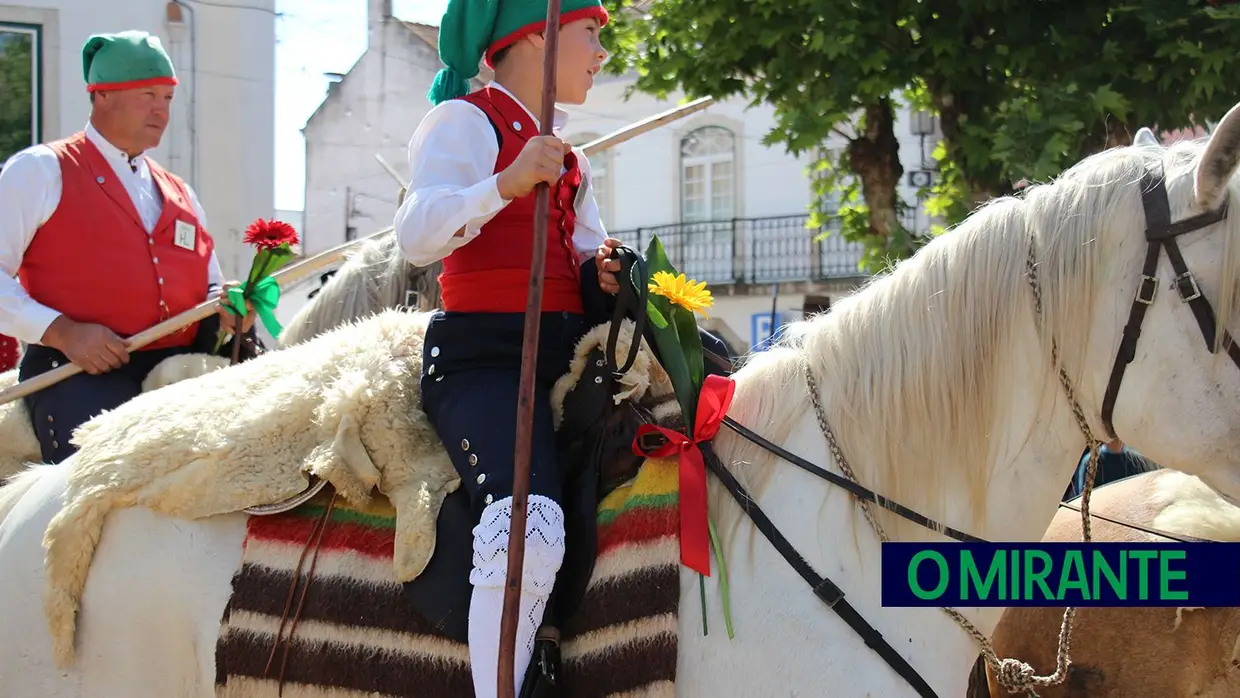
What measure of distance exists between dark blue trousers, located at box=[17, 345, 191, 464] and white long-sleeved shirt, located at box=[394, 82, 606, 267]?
1856 millimetres

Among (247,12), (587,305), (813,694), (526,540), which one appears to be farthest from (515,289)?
(247,12)

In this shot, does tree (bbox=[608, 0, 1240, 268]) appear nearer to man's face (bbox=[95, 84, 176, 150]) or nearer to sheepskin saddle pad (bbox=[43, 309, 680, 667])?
man's face (bbox=[95, 84, 176, 150])

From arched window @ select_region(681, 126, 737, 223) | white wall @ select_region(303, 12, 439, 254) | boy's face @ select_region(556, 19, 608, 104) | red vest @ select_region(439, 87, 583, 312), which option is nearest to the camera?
red vest @ select_region(439, 87, 583, 312)

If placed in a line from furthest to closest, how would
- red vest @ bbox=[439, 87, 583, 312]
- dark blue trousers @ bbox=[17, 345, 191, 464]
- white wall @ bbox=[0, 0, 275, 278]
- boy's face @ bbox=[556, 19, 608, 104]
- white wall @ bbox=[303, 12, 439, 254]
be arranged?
white wall @ bbox=[303, 12, 439, 254], white wall @ bbox=[0, 0, 275, 278], dark blue trousers @ bbox=[17, 345, 191, 464], boy's face @ bbox=[556, 19, 608, 104], red vest @ bbox=[439, 87, 583, 312]

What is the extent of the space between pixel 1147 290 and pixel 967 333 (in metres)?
0.35

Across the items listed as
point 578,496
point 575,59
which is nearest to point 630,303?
point 578,496

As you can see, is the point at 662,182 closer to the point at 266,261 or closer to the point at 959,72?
the point at 959,72

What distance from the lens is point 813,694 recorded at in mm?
2336

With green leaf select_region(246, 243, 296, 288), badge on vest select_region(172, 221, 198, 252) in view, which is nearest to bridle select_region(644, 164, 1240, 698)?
green leaf select_region(246, 243, 296, 288)

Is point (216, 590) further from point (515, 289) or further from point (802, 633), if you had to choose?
point (802, 633)

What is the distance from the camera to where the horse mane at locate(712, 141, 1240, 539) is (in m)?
2.41

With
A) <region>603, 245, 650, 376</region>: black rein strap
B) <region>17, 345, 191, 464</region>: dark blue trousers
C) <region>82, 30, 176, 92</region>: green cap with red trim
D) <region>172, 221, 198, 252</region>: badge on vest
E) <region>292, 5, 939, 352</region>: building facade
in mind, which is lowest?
<region>17, 345, 191, 464</region>: dark blue trousers

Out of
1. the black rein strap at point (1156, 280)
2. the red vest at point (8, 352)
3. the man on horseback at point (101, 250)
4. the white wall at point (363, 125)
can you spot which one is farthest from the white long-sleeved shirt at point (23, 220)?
the white wall at point (363, 125)

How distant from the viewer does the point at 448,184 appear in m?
2.57
